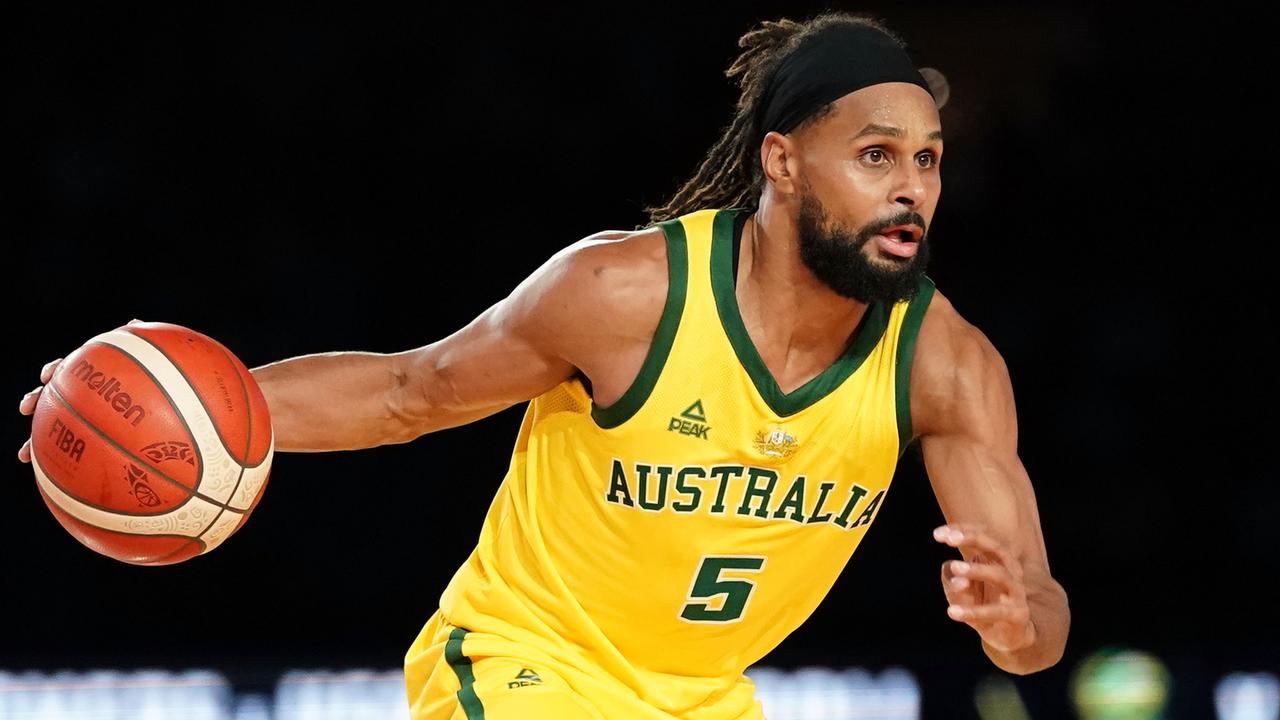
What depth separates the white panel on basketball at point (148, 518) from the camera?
2.51 m

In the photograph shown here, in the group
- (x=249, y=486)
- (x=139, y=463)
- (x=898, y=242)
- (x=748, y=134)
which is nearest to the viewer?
(x=139, y=463)

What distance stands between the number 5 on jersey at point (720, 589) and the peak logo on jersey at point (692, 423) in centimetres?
23

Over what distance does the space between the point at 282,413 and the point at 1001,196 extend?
15.7 ft

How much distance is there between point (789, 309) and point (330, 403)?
0.89m

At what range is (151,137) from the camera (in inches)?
246

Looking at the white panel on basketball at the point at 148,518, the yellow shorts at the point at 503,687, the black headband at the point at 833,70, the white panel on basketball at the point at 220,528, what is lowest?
the yellow shorts at the point at 503,687

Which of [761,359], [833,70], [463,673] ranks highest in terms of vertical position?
[833,70]

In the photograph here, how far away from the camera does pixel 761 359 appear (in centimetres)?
273


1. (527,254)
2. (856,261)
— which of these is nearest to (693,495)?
(856,261)

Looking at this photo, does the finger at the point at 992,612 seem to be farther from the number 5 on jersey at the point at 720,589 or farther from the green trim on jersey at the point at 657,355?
the green trim on jersey at the point at 657,355

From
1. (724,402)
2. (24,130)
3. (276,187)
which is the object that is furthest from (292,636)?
(724,402)

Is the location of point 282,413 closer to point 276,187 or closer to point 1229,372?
point 276,187

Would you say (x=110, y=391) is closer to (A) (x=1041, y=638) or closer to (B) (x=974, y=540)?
(B) (x=974, y=540)

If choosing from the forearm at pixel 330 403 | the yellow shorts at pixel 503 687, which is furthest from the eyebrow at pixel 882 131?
the yellow shorts at pixel 503 687
